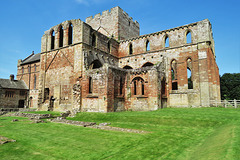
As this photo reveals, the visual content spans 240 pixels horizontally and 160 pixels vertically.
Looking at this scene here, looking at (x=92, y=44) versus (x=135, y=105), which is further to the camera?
(x=92, y=44)

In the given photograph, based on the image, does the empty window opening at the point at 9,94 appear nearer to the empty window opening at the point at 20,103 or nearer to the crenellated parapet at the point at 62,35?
the empty window opening at the point at 20,103

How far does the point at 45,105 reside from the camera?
23297mm

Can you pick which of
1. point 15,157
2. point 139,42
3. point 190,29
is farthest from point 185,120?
point 139,42

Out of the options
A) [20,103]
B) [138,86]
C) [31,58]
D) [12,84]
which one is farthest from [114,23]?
[20,103]

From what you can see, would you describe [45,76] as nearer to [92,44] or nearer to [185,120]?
[92,44]

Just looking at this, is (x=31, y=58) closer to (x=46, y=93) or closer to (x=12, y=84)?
(x=12, y=84)

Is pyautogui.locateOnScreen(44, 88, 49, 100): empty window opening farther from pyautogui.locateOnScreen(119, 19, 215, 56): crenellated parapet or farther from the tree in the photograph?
the tree

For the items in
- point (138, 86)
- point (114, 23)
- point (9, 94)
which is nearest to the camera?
point (138, 86)

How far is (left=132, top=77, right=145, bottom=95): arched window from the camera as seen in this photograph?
19.9 metres

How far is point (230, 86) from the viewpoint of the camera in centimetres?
4375

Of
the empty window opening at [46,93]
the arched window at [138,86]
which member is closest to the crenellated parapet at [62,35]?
the empty window opening at [46,93]

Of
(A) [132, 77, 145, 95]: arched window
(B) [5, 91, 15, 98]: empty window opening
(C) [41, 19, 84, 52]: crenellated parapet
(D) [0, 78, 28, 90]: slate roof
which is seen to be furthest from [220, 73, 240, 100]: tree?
(B) [5, 91, 15, 98]: empty window opening

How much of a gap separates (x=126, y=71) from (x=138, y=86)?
243cm

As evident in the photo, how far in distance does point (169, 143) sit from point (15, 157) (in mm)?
5844
